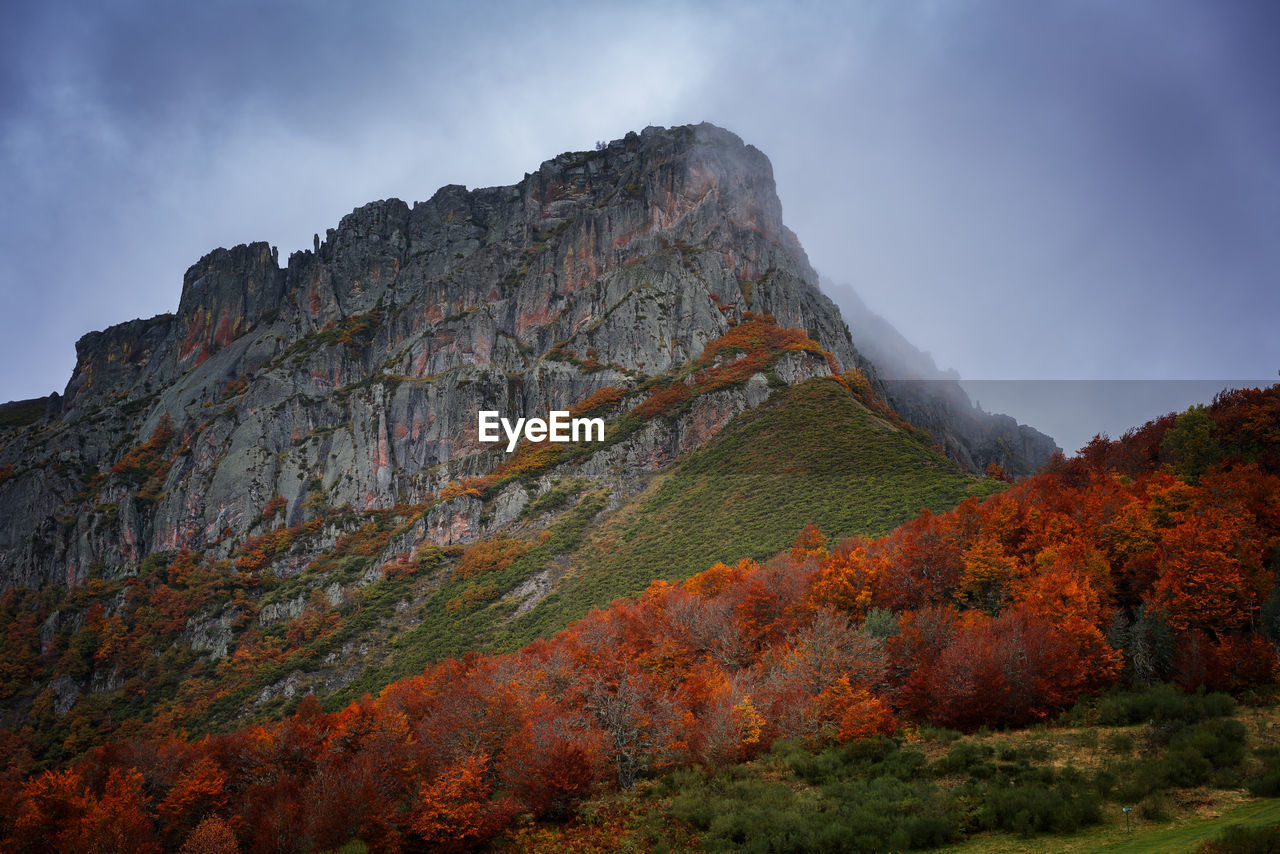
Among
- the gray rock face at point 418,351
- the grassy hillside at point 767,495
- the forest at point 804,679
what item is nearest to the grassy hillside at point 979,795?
the forest at point 804,679

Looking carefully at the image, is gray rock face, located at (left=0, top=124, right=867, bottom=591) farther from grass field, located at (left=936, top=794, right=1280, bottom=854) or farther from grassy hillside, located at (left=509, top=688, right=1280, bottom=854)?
grass field, located at (left=936, top=794, right=1280, bottom=854)

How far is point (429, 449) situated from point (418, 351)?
2478 centimetres

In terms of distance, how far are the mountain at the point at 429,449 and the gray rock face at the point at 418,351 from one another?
0.57 m

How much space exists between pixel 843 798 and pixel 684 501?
55.0 m

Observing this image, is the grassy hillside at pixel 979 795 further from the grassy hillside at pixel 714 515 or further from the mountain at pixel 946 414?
the mountain at pixel 946 414

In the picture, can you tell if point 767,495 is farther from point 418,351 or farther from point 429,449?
point 418,351

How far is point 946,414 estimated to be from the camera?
14325cm

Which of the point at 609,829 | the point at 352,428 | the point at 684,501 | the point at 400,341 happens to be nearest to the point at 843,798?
the point at 609,829

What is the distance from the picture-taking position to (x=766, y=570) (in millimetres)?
45312

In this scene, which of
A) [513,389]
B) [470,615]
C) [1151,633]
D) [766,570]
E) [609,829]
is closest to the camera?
[609,829]

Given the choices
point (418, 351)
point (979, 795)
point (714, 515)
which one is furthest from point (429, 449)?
point (979, 795)

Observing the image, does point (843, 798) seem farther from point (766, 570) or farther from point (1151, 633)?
point (766, 570)

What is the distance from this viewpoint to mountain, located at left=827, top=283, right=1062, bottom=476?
427ft

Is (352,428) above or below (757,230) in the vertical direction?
below
